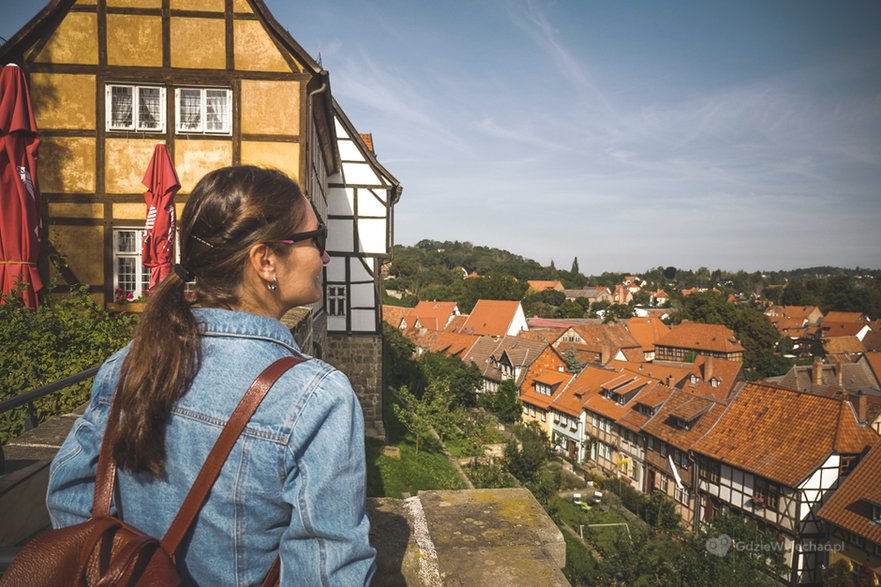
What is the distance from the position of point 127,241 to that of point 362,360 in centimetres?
737

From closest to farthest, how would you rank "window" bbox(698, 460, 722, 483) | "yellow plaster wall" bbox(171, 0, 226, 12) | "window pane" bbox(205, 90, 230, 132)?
"yellow plaster wall" bbox(171, 0, 226, 12) → "window pane" bbox(205, 90, 230, 132) → "window" bbox(698, 460, 722, 483)

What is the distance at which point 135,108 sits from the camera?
9.54 meters

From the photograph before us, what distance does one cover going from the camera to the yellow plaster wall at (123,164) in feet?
31.1

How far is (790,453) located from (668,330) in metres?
49.7

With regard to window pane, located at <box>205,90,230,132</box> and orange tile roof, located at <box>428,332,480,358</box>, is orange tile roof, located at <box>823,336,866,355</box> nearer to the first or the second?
orange tile roof, located at <box>428,332,480,358</box>

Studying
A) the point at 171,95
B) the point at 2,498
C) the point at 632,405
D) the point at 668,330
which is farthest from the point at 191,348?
the point at 668,330

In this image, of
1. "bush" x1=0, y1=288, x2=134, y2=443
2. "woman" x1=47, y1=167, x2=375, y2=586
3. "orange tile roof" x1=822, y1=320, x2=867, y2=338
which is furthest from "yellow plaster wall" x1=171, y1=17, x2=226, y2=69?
"orange tile roof" x1=822, y1=320, x2=867, y2=338

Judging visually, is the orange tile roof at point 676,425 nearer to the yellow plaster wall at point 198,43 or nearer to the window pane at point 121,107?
the yellow plaster wall at point 198,43

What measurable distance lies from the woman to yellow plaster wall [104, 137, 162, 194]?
9.57m

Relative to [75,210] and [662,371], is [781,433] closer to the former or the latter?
[662,371]

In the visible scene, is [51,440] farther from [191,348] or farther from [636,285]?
[636,285]

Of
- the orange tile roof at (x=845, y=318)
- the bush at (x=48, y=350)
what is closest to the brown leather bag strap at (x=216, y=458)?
→ the bush at (x=48, y=350)

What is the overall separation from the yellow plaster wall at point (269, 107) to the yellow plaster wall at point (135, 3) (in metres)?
1.96

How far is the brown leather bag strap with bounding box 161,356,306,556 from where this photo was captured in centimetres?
117
